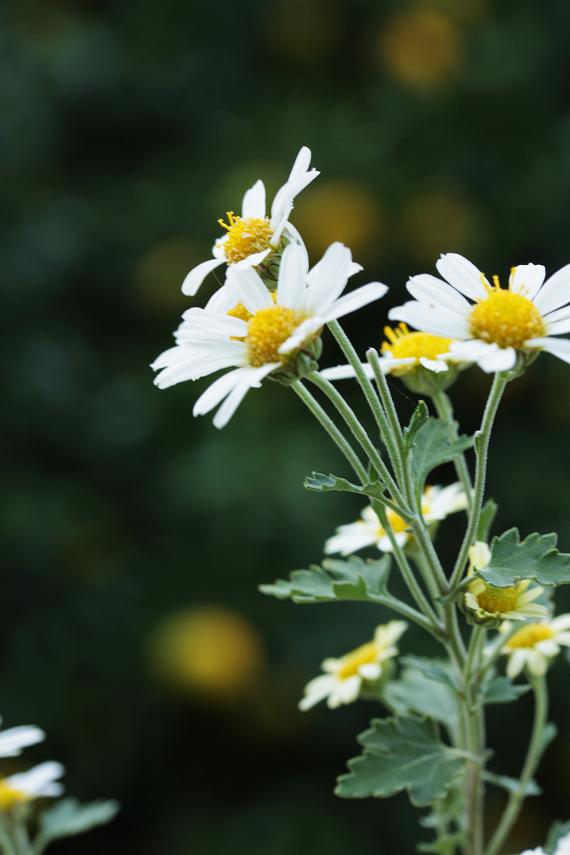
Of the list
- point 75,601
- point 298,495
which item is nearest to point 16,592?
point 75,601

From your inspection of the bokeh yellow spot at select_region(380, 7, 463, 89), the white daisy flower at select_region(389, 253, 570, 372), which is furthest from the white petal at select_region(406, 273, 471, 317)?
the bokeh yellow spot at select_region(380, 7, 463, 89)

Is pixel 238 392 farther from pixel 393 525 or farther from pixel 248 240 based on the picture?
pixel 393 525

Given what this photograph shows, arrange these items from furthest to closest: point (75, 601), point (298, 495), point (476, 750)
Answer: point (75, 601) → point (298, 495) → point (476, 750)

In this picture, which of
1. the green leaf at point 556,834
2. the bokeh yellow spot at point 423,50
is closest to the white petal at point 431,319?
the green leaf at point 556,834

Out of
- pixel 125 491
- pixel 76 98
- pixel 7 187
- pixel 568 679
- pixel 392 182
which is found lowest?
pixel 568 679

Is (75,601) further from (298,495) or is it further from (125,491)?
(298,495)

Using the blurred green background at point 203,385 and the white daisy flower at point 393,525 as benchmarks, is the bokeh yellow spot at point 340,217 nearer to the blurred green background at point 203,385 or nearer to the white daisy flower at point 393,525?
the blurred green background at point 203,385

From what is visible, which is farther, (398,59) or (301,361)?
(398,59)
